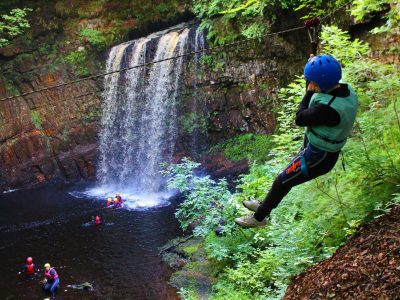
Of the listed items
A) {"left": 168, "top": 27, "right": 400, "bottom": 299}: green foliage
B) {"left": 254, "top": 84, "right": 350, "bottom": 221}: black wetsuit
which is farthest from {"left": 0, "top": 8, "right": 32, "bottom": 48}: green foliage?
{"left": 254, "top": 84, "right": 350, "bottom": 221}: black wetsuit

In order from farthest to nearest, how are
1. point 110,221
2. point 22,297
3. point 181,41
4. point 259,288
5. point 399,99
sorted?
point 181,41 < point 110,221 < point 22,297 < point 259,288 < point 399,99

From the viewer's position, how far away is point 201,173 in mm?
18031

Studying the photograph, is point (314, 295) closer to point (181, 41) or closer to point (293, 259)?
point (293, 259)

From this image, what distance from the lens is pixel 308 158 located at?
3539 mm

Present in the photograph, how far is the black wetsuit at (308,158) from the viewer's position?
126 inches

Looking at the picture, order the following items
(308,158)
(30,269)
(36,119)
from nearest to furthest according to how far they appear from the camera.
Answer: (308,158) → (30,269) → (36,119)

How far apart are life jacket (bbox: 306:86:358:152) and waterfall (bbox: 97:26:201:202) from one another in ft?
49.8

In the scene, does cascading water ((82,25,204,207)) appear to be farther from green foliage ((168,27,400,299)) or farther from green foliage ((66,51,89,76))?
green foliage ((168,27,400,299))

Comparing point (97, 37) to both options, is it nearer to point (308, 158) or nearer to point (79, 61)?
point (79, 61)

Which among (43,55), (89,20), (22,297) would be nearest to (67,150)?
(43,55)

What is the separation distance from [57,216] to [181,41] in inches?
378

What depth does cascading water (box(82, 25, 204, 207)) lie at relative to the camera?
18516 mm

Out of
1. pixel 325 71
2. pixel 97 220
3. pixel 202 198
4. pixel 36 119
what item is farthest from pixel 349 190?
pixel 36 119

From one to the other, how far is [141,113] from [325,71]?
56.1 feet
